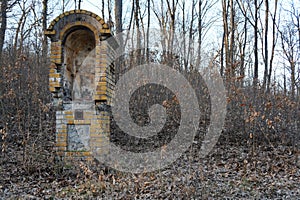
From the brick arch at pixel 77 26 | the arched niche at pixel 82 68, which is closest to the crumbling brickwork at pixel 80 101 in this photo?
the brick arch at pixel 77 26

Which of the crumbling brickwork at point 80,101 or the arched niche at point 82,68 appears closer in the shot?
the crumbling brickwork at point 80,101

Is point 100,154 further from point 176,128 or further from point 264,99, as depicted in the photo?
point 264,99

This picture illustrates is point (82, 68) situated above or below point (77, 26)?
below

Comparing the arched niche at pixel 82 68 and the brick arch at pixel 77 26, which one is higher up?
the brick arch at pixel 77 26

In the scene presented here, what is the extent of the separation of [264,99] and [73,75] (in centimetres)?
570

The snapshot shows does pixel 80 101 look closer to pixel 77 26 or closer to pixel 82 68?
pixel 82 68

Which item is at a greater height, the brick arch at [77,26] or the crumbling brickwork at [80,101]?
the brick arch at [77,26]

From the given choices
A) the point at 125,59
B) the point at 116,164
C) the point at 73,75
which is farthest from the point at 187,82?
the point at 116,164

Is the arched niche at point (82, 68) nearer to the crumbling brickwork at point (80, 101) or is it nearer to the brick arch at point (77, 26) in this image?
the crumbling brickwork at point (80, 101)

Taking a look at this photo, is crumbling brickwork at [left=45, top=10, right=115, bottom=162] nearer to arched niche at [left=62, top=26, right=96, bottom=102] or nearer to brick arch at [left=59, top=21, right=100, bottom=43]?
brick arch at [left=59, top=21, right=100, bottom=43]

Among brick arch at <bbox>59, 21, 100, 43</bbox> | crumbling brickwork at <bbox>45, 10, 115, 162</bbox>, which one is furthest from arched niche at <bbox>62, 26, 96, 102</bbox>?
brick arch at <bbox>59, 21, 100, 43</bbox>

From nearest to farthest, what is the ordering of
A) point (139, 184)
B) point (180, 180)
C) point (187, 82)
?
point (139, 184) → point (180, 180) → point (187, 82)

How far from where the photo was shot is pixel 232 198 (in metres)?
4.89

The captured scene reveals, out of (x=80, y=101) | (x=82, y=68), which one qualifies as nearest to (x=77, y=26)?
(x=82, y=68)
